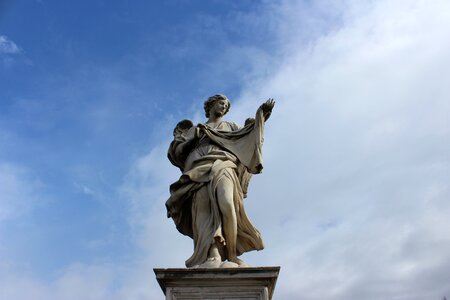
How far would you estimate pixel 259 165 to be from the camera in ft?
30.6

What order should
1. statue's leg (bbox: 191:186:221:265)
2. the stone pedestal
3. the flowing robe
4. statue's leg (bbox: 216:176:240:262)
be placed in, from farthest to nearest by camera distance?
1. the flowing robe
2. statue's leg (bbox: 216:176:240:262)
3. statue's leg (bbox: 191:186:221:265)
4. the stone pedestal

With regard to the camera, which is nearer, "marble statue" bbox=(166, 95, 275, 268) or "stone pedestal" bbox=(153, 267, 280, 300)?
"stone pedestal" bbox=(153, 267, 280, 300)

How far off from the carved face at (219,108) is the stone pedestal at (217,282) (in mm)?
3651

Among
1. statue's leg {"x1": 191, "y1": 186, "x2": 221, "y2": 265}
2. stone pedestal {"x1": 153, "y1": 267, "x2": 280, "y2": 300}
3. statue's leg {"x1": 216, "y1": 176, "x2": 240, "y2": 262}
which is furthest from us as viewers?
statue's leg {"x1": 216, "y1": 176, "x2": 240, "y2": 262}

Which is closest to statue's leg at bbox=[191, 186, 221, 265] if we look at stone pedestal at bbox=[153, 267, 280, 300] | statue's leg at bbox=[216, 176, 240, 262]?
statue's leg at bbox=[216, 176, 240, 262]

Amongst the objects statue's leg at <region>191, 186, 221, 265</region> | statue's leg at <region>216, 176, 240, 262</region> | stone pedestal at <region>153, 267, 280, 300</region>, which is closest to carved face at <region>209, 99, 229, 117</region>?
statue's leg at <region>191, 186, 221, 265</region>

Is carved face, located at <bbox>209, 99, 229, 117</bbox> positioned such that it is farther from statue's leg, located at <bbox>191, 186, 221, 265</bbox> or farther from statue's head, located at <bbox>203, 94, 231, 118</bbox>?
statue's leg, located at <bbox>191, 186, 221, 265</bbox>

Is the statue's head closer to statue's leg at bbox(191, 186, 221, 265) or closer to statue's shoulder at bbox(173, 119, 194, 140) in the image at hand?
statue's shoulder at bbox(173, 119, 194, 140)

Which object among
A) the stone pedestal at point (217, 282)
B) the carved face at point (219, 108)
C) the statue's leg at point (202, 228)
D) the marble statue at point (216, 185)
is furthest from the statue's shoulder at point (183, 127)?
the stone pedestal at point (217, 282)

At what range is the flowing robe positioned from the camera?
8586 millimetres

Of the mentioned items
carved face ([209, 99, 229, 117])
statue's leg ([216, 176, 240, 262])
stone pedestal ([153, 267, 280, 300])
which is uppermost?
carved face ([209, 99, 229, 117])

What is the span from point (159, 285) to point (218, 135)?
3104mm

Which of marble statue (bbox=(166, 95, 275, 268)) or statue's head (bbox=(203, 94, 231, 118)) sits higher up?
statue's head (bbox=(203, 94, 231, 118))

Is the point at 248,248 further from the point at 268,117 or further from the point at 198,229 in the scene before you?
the point at 268,117
